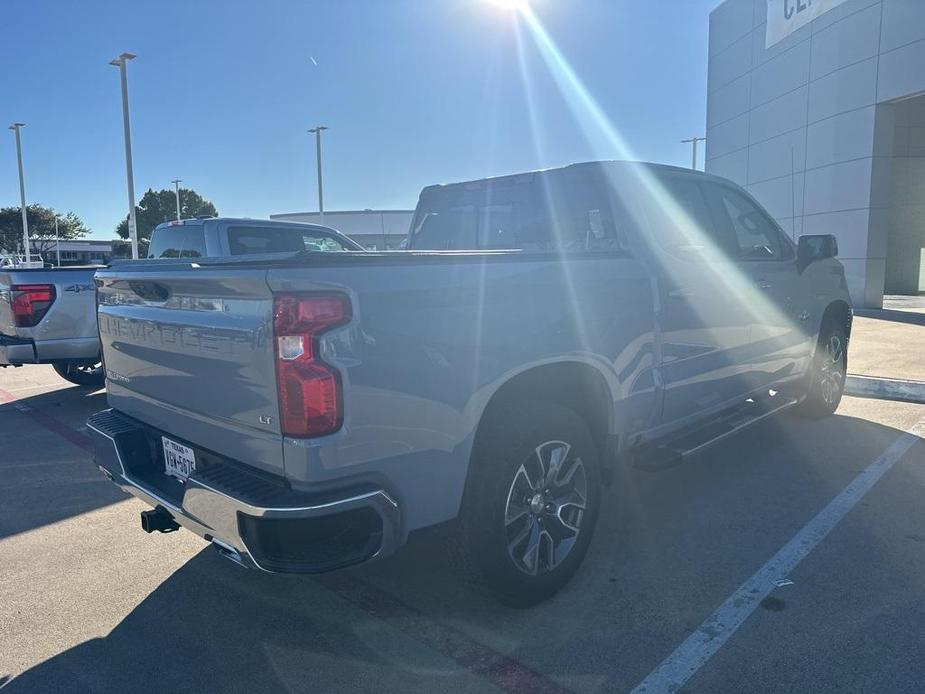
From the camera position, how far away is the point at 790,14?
19.6m

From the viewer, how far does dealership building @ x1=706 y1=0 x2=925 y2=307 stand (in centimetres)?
1680

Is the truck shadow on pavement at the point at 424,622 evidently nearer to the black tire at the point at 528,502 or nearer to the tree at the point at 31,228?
the black tire at the point at 528,502

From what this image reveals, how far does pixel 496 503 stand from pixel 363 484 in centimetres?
65


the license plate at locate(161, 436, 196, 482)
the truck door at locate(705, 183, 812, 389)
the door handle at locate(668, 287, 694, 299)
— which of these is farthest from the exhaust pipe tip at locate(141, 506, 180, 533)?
the truck door at locate(705, 183, 812, 389)

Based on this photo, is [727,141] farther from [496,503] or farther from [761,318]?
[496,503]

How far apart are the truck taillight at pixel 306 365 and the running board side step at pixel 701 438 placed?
6.47 feet

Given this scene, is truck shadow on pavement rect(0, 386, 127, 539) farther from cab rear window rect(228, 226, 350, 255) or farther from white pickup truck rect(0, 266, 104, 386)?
cab rear window rect(228, 226, 350, 255)

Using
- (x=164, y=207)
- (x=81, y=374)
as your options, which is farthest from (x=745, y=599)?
(x=164, y=207)

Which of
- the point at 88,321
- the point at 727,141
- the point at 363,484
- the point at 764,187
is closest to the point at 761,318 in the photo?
the point at 363,484

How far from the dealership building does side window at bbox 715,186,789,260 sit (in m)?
10.4

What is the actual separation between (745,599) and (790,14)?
21.1 metres

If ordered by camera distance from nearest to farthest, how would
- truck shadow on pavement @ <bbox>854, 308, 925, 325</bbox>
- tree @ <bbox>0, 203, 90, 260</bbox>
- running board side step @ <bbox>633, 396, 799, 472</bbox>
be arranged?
running board side step @ <bbox>633, 396, 799, 472</bbox> < truck shadow on pavement @ <bbox>854, 308, 925, 325</bbox> < tree @ <bbox>0, 203, 90, 260</bbox>

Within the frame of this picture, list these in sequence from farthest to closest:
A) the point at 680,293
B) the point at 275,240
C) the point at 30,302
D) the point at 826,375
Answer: the point at 275,240 → the point at 30,302 → the point at 826,375 → the point at 680,293

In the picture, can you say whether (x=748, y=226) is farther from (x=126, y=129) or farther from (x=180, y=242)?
(x=126, y=129)
